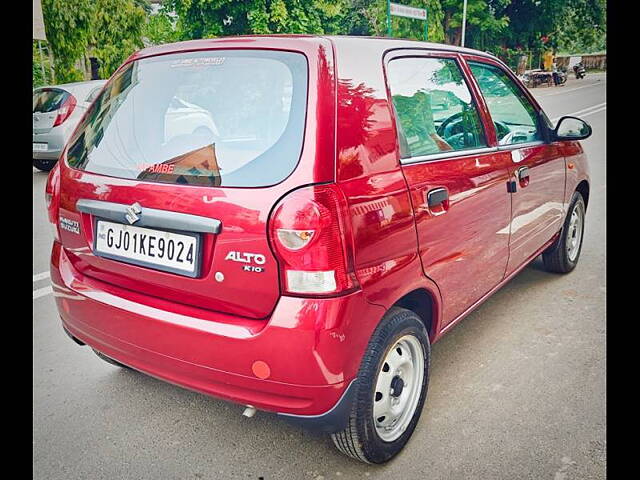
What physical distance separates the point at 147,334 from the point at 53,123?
860cm

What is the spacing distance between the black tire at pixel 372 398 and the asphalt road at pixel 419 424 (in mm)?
94

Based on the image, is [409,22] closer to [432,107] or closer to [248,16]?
[248,16]

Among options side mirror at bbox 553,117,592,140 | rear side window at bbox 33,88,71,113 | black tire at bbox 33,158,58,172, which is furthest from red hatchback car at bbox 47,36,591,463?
black tire at bbox 33,158,58,172

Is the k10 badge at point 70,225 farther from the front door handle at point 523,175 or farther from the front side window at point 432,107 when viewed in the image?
the front door handle at point 523,175

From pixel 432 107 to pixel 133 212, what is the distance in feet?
4.95

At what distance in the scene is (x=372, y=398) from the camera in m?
2.22

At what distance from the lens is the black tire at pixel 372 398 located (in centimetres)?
218

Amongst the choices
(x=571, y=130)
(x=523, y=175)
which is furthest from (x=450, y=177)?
(x=571, y=130)

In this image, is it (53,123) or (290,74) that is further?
(53,123)

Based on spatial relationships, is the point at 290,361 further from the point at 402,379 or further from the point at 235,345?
the point at 402,379

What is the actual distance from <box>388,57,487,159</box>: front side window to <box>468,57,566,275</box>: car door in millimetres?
216

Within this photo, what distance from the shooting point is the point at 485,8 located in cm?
3167
